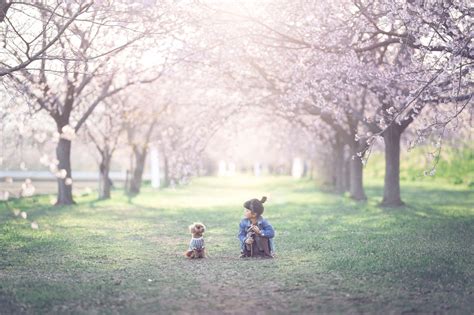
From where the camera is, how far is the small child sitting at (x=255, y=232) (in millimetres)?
12641

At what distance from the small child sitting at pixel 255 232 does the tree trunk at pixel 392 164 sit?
12.9 meters

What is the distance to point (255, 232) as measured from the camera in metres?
12.6

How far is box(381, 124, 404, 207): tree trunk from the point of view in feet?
80.8

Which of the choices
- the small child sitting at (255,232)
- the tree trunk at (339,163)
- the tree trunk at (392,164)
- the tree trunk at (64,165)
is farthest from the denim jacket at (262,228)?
the tree trunk at (339,163)

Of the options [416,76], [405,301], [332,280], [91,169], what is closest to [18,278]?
[332,280]

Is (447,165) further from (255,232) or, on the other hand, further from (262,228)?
(255,232)

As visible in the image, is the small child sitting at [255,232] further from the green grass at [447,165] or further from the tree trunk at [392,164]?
the green grass at [447,165]

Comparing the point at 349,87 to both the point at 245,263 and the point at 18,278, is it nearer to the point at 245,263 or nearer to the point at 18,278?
the point at 245,263

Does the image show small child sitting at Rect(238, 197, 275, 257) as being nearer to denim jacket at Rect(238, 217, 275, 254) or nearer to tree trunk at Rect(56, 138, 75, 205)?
denim jacket at Rect(238, 217, 275, 254)

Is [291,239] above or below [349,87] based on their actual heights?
below

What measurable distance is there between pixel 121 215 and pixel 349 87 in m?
10.5

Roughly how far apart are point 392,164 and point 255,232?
45.4 feet

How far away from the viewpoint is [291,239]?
1603 cm

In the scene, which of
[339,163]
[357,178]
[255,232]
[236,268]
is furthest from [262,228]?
[339,163]
